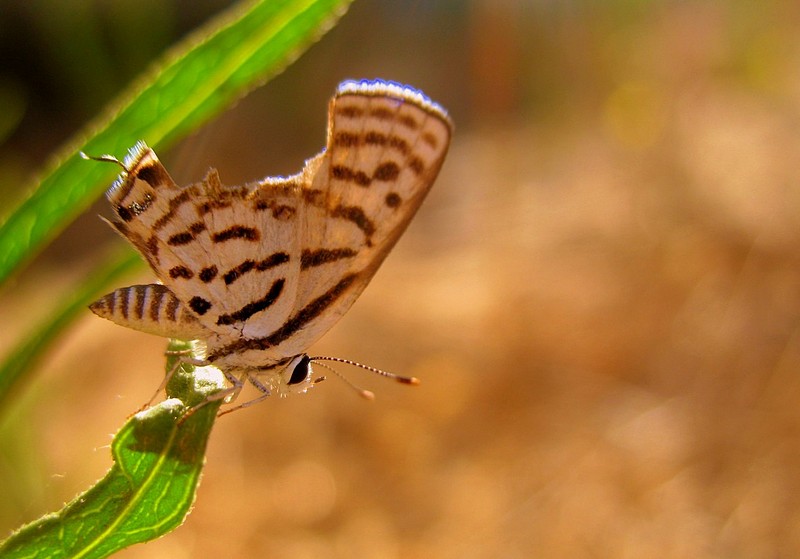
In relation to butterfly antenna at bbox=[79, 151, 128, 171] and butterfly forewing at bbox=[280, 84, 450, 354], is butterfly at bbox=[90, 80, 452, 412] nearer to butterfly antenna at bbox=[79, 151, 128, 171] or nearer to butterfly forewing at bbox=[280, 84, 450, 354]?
butterfly forewing at bbox=[280, 84, 450, 354]

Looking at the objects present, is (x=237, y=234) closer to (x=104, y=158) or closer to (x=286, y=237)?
(x=286, y=237)

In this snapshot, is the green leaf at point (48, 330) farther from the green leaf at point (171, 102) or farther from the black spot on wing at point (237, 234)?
the black spot on wing at point (237, 234)

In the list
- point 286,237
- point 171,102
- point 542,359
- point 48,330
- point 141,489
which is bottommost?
point 141,489

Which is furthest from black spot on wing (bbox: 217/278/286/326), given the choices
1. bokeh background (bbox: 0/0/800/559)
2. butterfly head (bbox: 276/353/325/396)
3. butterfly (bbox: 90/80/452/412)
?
bokeh background (bbox: 0/0/800/559)

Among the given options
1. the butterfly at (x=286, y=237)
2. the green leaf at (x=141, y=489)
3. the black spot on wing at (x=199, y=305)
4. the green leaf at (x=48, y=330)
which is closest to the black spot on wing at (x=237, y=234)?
the butterfly at (x=286, y=237)

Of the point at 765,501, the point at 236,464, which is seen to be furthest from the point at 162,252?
the point at 765,501

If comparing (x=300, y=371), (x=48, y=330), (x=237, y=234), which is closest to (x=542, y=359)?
(x=300, y=371)
